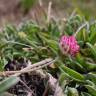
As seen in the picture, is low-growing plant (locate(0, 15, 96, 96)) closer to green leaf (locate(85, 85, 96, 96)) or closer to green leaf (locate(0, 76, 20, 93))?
green leaf (locate(85, 85, 96, 96))

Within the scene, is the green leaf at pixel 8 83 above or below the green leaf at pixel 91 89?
above

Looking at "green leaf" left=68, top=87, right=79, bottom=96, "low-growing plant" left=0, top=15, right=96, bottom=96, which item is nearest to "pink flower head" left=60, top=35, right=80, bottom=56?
"low-growing plant" left=0, top=15, right=96, bottom=96

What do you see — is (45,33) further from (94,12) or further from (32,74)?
(94,12)

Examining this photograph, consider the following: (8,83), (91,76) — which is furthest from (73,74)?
(8,83)

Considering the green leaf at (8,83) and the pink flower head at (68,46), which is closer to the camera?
the green leaf at (8,83)

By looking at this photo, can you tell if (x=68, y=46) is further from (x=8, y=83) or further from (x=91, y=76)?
(x=8, y=83)

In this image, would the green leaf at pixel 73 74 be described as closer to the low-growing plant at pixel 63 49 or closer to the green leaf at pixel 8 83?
the low-growing plant at pixel 63 49

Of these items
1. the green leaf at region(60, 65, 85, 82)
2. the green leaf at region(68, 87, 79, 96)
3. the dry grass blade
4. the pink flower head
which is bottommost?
the green leaf at region(68, 87, 79, 96)

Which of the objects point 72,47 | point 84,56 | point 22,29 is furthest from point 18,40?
point 72,47

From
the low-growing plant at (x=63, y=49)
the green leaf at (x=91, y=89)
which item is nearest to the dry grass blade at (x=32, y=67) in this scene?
the low-growing plant at (x=63, y=49)

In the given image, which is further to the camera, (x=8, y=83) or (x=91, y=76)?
(x=91, y=76)

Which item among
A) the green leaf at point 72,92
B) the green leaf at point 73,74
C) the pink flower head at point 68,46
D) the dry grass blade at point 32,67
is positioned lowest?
the green leaf at point 72,92
